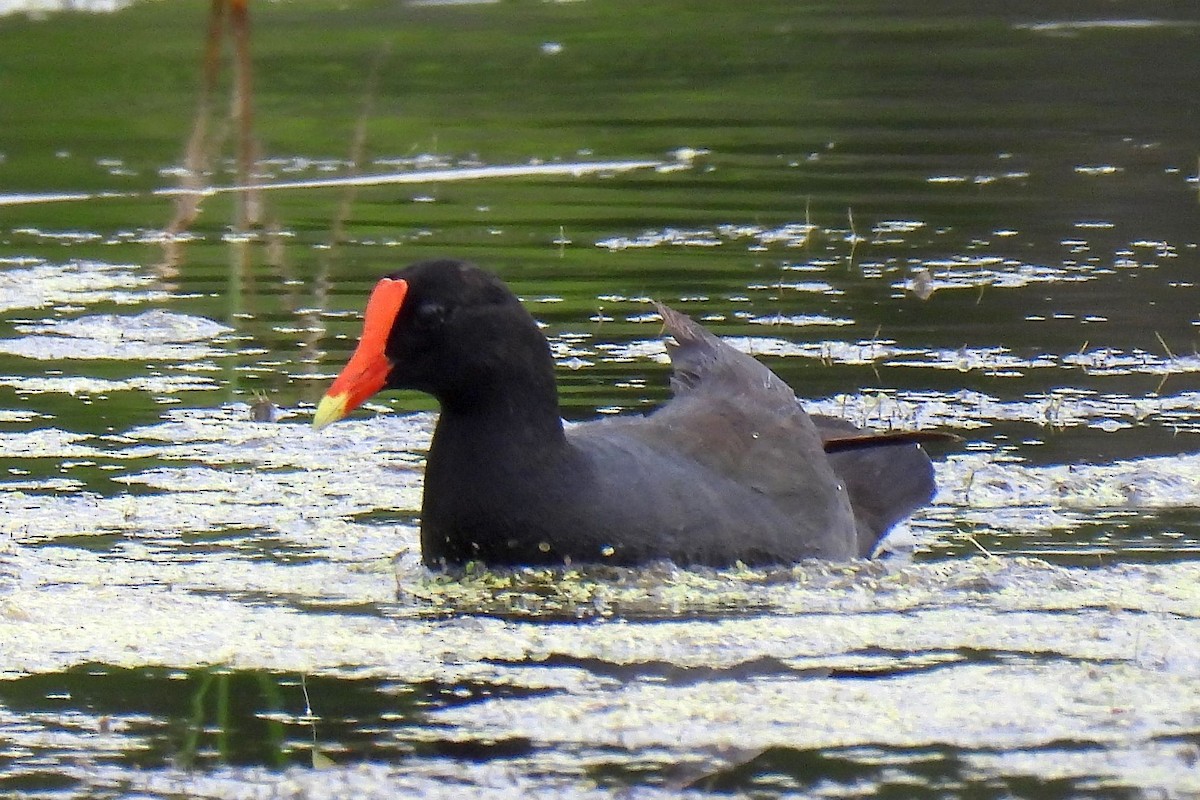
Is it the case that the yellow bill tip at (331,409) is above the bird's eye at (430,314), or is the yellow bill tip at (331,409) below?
below

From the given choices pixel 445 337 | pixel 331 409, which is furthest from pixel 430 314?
pixel 331 409

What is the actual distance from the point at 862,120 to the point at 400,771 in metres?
11.4

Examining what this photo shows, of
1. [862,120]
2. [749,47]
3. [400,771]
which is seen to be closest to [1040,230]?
[862,120]

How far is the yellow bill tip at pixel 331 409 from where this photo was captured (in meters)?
5.57

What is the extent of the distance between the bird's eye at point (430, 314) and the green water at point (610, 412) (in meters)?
0.47

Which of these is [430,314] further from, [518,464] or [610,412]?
[610,412]

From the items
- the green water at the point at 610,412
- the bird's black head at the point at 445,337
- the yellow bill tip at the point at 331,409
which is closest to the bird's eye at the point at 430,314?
the bird's black head at the point at 445,337

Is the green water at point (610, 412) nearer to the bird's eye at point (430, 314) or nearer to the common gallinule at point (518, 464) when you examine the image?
the common gallinule at point (518, 464)

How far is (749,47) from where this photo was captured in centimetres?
1948

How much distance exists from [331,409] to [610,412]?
2231 millimetres

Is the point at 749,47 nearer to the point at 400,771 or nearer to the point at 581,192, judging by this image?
the point at 581,192

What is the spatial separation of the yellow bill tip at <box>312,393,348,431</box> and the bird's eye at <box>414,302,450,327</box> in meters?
0.26

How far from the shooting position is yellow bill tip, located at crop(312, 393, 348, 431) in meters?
5.57

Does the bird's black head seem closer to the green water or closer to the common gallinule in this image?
the common gallinule
